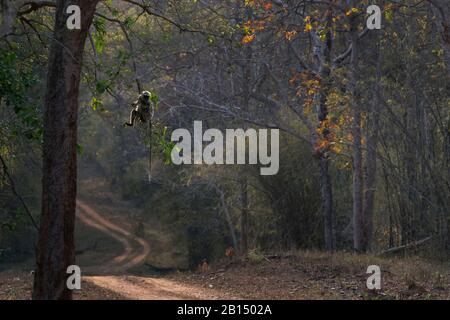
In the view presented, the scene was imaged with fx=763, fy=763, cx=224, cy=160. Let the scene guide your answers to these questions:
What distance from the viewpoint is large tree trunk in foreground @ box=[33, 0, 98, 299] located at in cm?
989

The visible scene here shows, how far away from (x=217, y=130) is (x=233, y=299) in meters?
14.2

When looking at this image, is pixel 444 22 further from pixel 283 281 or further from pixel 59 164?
pixel 59 164

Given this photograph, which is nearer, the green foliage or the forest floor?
the green foliage

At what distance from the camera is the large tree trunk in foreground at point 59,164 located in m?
9.89

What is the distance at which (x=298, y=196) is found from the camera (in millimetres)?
22453

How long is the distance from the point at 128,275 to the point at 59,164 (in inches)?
366

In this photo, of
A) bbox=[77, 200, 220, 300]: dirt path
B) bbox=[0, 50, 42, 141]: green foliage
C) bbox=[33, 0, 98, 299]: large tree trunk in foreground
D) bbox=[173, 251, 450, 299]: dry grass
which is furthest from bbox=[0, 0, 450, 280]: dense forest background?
bbox=[77, 200, 220, 300]: dirt path

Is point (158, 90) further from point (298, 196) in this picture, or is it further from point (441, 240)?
point (441, 240)

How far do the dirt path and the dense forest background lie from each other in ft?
7.93

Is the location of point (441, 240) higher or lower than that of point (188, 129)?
lower

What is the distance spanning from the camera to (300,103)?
24.2 metres

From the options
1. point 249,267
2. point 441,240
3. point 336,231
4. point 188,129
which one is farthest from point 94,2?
point 188,129

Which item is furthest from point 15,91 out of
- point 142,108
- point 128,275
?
point 128,275

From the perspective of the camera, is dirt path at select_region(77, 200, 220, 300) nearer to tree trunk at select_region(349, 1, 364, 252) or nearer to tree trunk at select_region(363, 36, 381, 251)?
tree trunk at select_region(349, 1, 364, 252)
